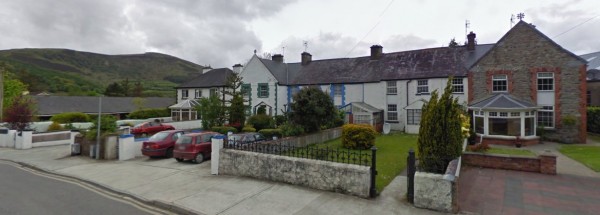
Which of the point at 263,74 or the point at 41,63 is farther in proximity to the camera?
the point at 41,63

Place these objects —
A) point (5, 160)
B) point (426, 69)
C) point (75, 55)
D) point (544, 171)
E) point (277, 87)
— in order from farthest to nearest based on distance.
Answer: point (75, 55) → point (277, 87) → point (426, 69) → point (5, 160) → point (544, 171)

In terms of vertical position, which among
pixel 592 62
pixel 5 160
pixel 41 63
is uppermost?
pixel 41 63

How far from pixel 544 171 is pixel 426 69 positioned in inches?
649

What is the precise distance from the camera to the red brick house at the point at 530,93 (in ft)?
61.6

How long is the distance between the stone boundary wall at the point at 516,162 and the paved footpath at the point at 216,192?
4109mm

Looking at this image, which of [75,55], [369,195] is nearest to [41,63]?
[75,55]

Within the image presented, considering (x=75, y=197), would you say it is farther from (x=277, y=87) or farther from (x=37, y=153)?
(x=277, y=87)

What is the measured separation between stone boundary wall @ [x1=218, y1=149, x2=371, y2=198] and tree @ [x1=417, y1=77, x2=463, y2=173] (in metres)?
2.14

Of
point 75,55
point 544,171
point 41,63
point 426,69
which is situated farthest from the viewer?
point 75,55

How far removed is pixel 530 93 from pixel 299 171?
1941cm

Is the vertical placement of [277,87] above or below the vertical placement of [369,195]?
above

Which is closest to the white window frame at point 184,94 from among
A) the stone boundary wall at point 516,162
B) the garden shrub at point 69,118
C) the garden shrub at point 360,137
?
the garden shrub at point 69,118

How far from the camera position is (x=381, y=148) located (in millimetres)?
16219

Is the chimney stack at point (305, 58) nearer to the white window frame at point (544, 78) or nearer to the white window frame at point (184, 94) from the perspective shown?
the white window frame at point (184, 94)
